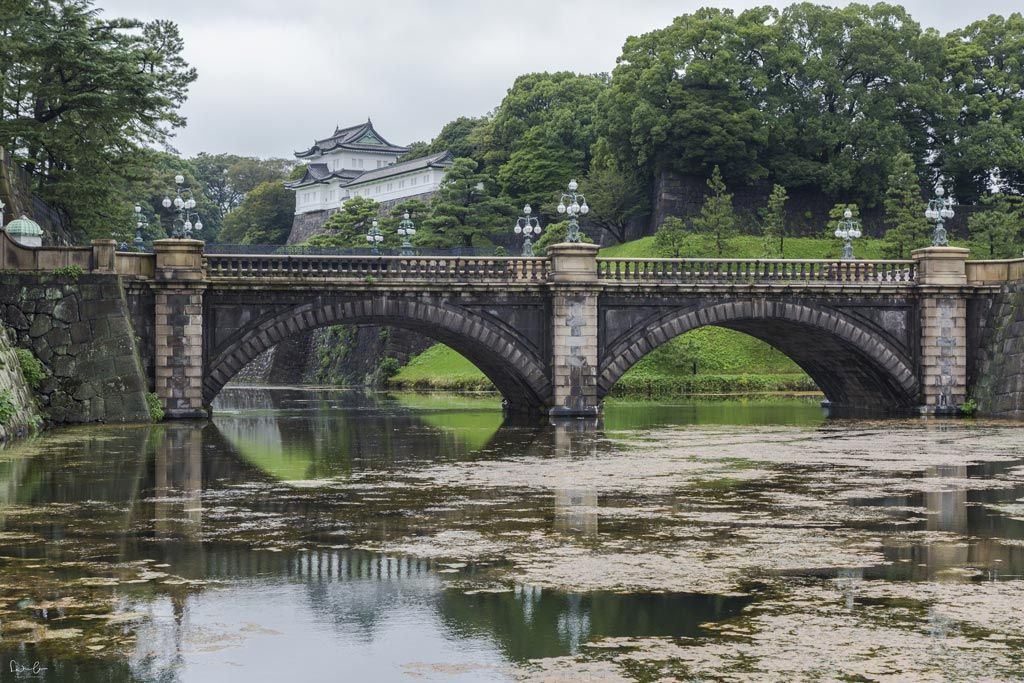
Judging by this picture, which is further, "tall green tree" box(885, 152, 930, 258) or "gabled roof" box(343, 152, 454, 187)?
"gabled roof" box(343, 152, 454, 187)

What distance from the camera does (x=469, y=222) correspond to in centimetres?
8919

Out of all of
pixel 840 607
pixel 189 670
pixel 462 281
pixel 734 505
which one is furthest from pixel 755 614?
pixel 462 281

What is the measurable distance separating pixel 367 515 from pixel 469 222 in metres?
71.8

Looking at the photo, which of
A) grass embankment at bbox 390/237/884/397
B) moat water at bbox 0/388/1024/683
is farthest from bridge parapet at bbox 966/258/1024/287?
grass embankment at bbox 390/237/884/397

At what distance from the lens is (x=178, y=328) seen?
40.0 meters

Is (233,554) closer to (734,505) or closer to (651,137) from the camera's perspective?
(734,505)

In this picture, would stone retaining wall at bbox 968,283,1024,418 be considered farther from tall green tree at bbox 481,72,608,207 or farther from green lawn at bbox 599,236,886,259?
tall green tree at bbox 481,72,608,207

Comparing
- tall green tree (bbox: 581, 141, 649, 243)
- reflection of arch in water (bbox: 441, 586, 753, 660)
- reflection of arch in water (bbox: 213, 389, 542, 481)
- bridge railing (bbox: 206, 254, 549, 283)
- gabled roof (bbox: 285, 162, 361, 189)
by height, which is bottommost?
reflection of arch in water (bbox: 441, 586, 753, 660)

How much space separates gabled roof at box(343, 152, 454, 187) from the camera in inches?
4264

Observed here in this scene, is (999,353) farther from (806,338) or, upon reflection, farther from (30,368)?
(30,368)

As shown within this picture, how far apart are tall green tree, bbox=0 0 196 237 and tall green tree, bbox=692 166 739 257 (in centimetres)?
3500

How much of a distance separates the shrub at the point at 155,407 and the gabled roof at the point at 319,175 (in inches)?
3434

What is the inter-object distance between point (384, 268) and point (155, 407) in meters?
8.89

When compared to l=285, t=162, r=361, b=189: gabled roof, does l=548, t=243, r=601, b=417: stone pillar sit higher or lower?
lower
